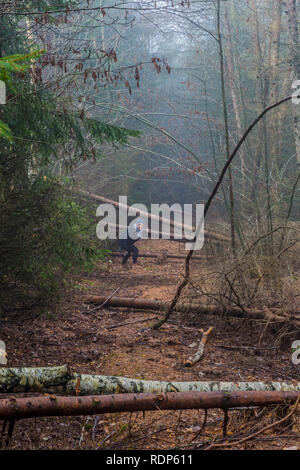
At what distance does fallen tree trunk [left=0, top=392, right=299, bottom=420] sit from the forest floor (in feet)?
0.59

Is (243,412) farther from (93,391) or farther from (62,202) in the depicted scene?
(62,202)

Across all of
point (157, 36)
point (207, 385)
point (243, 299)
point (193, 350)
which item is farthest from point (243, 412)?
point (157, 36)

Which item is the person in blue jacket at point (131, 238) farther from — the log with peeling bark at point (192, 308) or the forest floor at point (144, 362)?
the log with peeling bark at point (192, 308)

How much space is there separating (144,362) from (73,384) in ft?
8.71

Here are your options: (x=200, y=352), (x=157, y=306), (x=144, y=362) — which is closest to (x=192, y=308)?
(x=157, y=306)

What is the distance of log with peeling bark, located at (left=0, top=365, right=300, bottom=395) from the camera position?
3459 millimetres

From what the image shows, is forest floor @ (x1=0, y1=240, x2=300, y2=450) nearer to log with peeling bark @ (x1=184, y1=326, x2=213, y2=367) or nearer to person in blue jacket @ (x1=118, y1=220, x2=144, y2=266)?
log with peeling bark @ (x1=184, y1=326, x2=213, y2=367)

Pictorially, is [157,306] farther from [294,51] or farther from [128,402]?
[294,51]

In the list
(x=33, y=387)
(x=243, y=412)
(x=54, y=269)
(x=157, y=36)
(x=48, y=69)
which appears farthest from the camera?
(x=157, y=36)

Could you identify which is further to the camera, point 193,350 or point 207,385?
point 193,350

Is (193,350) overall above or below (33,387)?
below

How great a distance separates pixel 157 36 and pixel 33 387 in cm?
2730

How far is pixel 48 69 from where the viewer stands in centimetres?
1272

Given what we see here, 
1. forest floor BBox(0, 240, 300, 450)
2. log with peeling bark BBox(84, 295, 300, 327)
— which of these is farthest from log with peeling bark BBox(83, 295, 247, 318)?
forest floor BBox(0, 240, 300, 450)
